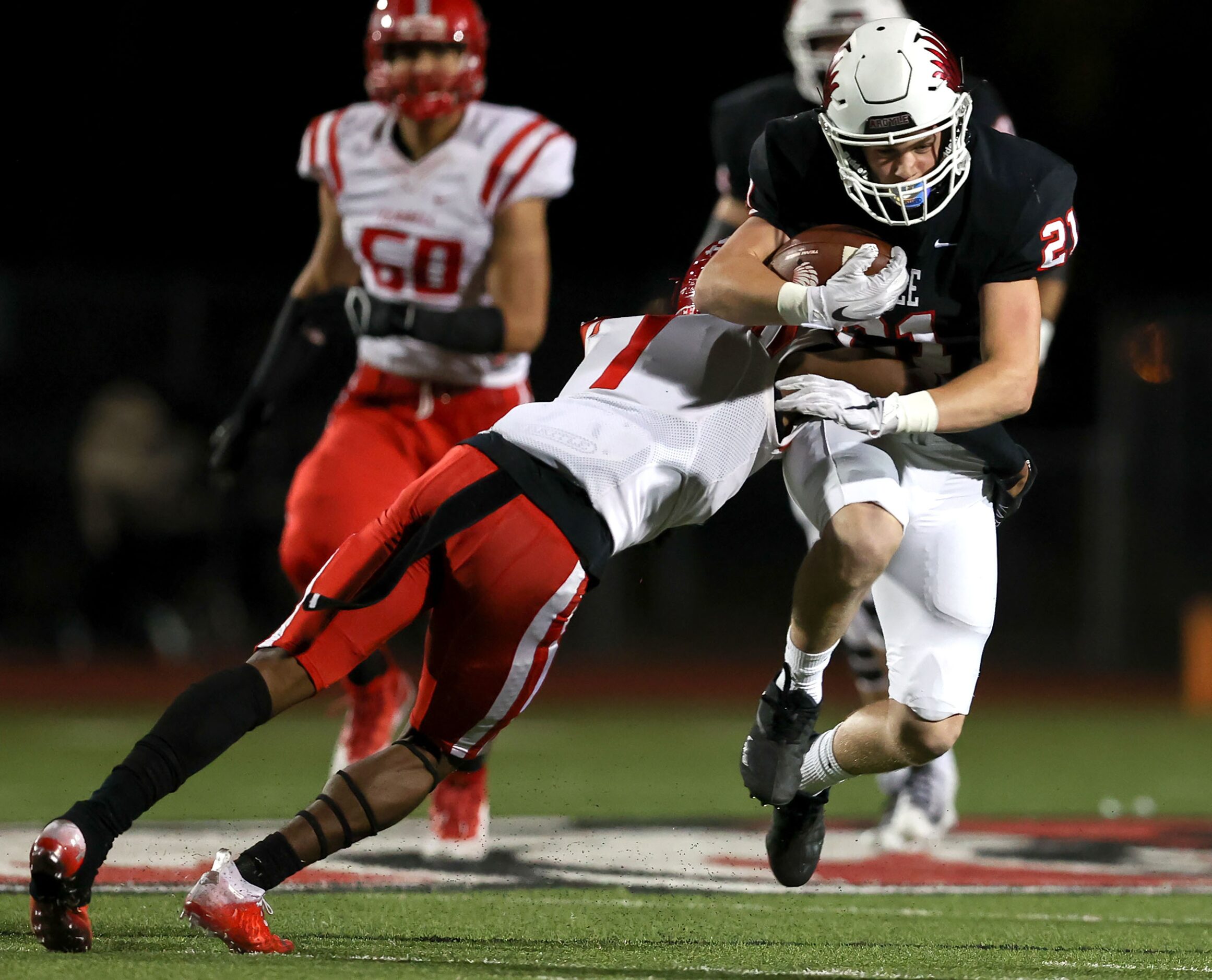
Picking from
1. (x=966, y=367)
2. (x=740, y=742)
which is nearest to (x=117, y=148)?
(x=740, y=742)

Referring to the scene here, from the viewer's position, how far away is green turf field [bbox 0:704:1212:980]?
3053 millimetres

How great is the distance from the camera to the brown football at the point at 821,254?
338cm

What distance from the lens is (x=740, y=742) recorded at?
Result: 298 inches

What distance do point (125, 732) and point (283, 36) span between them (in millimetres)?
7463

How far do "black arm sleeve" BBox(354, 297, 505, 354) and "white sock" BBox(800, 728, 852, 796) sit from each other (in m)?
1.30

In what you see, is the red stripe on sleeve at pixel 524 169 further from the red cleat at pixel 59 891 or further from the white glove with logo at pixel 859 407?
the red cleat at pixel 59 891

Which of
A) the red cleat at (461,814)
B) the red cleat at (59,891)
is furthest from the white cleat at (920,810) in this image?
the red cleat at (59,891)

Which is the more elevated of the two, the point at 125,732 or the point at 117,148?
the point at 117,148

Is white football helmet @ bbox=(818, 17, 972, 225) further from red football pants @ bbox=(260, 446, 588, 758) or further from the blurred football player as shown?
red football pants @ bbox=(260, 446, 588, 758)

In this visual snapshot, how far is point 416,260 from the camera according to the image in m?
4.64

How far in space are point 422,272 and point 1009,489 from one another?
1631 mm

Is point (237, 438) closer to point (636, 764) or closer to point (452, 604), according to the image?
point (452, 604)

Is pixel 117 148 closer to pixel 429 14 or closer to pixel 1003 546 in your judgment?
pixel 1003 546

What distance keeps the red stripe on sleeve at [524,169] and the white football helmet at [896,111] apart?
1297mm
